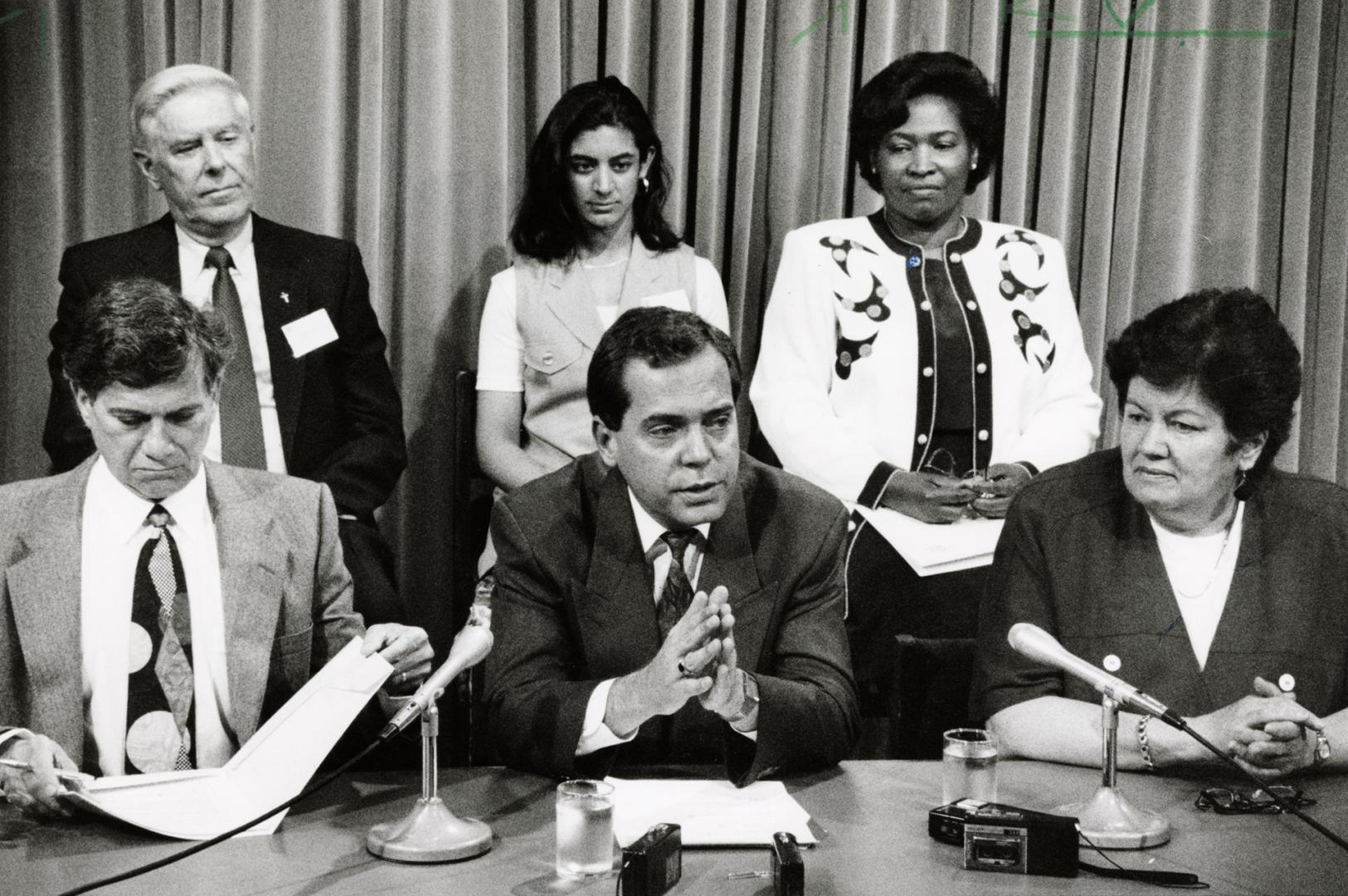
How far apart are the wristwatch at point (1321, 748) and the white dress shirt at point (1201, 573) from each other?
0.27 m

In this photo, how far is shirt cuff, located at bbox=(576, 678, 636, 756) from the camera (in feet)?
6.96

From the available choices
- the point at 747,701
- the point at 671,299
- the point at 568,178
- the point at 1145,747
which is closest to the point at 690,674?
the point at 747,701

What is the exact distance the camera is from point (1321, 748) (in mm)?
2117

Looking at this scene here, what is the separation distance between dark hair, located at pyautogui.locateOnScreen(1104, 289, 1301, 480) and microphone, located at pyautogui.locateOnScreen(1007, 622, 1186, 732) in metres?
0.66

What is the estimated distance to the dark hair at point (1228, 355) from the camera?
2369 millimetres

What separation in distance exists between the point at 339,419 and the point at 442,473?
603mm

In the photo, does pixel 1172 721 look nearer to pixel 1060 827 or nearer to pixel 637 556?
pixel 1060 827

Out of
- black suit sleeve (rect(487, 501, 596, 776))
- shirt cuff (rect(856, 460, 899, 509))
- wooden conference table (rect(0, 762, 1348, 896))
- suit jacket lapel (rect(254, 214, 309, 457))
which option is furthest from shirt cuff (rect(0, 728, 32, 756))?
shirt cuff (rect(856, 460, 899, 509))

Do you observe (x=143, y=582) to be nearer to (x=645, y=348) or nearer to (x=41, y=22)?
(x=645, y=348)

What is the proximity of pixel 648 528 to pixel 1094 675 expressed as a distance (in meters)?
0.80

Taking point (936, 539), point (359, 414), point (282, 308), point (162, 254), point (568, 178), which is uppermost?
point (568, 178)

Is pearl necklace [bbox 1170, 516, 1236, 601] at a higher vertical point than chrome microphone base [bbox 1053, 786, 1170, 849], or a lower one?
higher

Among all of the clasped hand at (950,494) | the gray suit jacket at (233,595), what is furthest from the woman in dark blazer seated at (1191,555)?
the gray suit jacket at (233,595)

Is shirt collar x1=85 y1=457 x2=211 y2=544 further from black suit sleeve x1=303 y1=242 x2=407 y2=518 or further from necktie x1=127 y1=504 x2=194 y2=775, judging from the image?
black suit sleeve x1=303 y1=242 x2=407 y2=518
